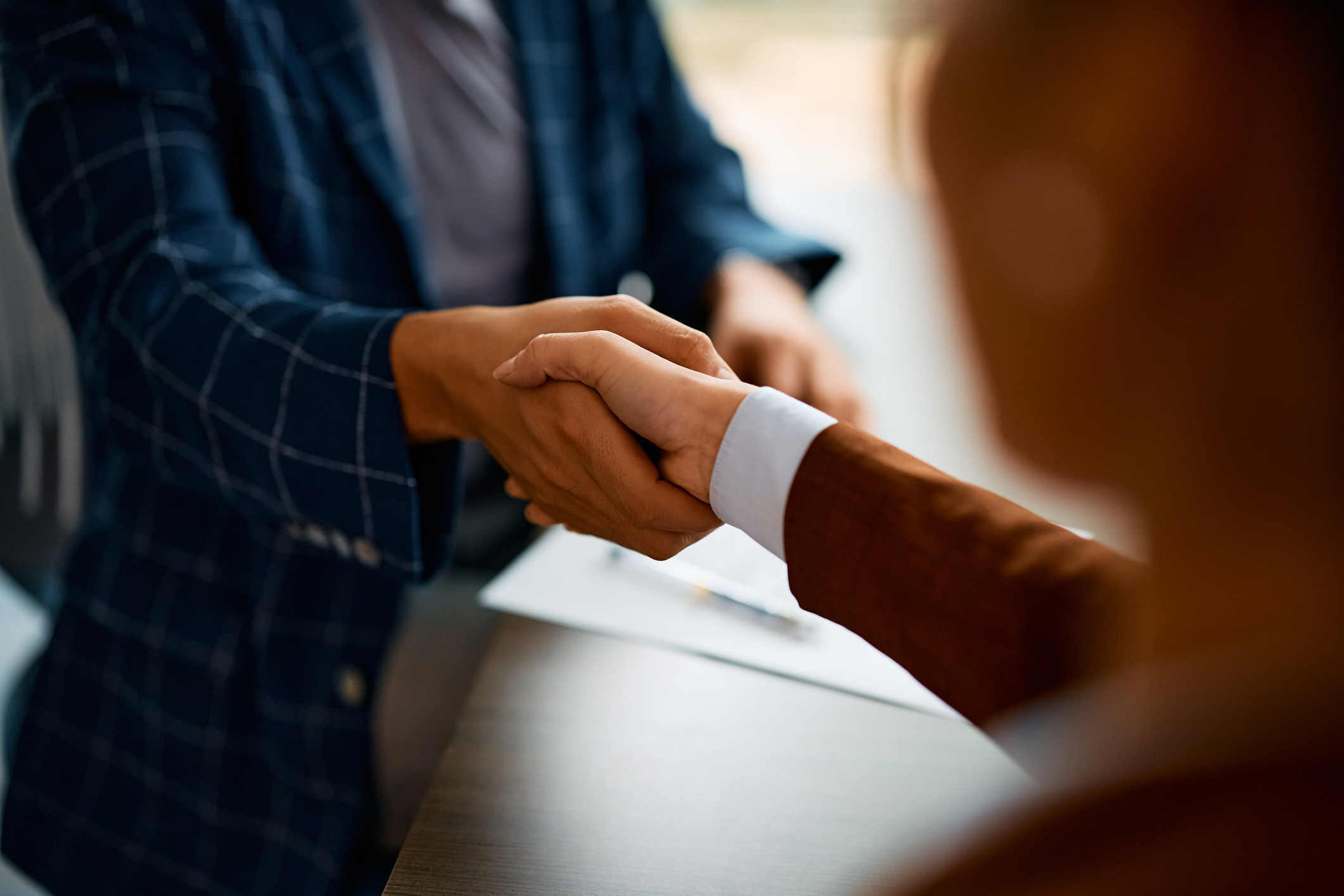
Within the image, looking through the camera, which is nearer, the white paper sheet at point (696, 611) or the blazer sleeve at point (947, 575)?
the blazer sleeve at point (947, 575)

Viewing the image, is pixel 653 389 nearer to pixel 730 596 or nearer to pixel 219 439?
pixel 730 596

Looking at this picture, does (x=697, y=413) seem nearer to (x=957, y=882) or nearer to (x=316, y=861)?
(x=957, y=882)

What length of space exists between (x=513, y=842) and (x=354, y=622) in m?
0.35

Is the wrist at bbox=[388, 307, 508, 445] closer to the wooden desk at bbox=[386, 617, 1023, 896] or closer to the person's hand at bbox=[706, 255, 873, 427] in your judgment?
the wooden desk at bbox=[386, 617, 1023, 896]

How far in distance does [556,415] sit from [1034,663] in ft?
0.82

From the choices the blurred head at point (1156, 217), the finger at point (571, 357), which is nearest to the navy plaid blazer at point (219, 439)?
the finger at point (571, 357)

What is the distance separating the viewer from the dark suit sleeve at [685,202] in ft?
2.95

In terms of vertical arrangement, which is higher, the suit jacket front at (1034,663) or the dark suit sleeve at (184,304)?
the suit jacket front at (1034,663)

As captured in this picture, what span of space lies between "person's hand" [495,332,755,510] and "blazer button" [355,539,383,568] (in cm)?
17

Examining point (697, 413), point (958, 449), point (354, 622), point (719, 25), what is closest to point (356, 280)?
point (354, 622)

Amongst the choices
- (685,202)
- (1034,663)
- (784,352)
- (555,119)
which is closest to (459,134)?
(555,119)

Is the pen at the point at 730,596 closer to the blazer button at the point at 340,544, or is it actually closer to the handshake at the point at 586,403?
the handshake at the point at 586,403

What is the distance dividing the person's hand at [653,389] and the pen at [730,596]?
104 millimetres

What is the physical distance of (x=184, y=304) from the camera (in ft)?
1.80
